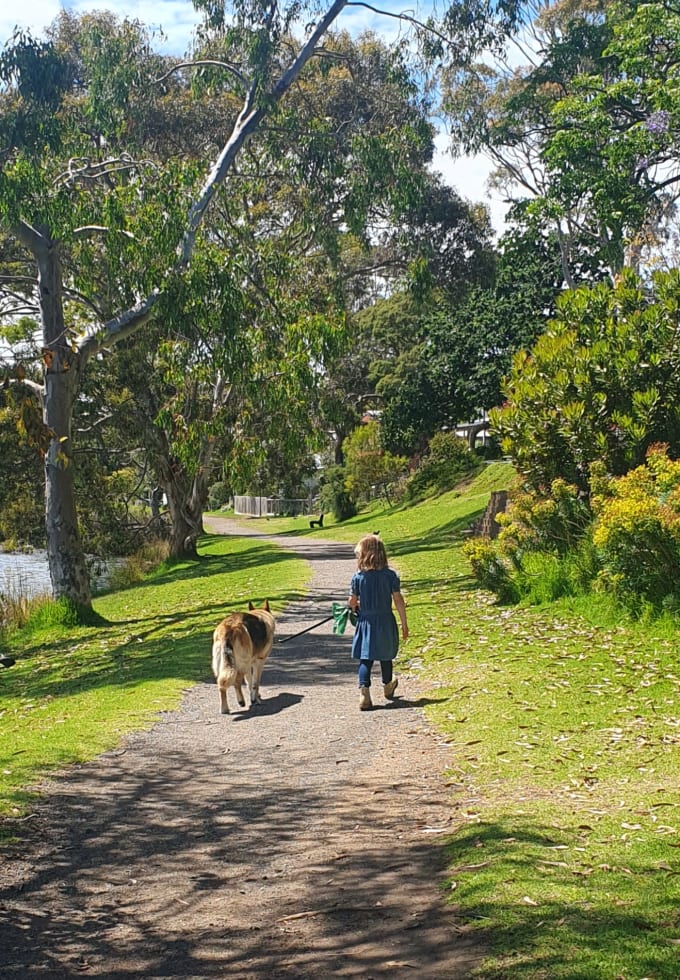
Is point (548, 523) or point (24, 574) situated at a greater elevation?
point (548, 523)

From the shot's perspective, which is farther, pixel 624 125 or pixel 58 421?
pixel 624 125

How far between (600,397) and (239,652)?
8.07m

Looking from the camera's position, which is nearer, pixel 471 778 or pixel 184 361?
pixel 471 778

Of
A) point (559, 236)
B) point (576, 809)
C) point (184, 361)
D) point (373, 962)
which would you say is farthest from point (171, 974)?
point (559, 236)

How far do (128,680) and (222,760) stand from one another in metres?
4.52

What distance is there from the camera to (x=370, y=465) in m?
48.2

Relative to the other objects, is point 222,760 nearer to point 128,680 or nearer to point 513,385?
point 128,680

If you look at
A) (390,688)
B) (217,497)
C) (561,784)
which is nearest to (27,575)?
(390,688)

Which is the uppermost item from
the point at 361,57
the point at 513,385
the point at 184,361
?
the point at 361,57

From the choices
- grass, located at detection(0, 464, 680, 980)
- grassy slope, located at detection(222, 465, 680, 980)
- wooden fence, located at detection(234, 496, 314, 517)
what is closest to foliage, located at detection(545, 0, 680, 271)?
grass, located at detection(0, 464, 680, 980)

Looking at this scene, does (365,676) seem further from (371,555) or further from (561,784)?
(561,784)

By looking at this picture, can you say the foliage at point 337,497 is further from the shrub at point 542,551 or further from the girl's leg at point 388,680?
the girl's leg at point 388,680

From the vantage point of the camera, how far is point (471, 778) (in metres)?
7.21

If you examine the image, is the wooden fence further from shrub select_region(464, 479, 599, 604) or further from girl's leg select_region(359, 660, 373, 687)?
girl's leg select_region(359, 660, 373, 687)
